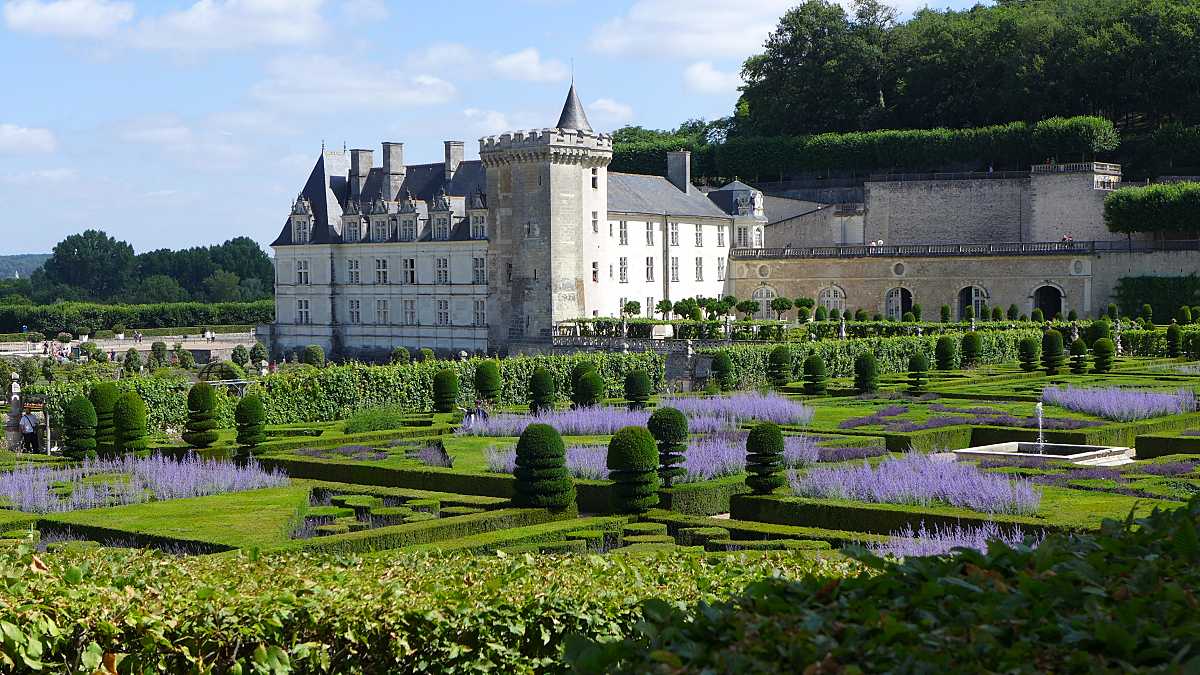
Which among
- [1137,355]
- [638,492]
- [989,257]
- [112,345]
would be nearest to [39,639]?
[638,492]

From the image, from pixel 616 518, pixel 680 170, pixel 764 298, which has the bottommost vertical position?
pixel 616 518

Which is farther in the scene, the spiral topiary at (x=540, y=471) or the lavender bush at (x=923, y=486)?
the spiral topiary at (x=540, y=471)

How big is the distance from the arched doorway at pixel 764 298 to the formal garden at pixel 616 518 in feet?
67.5

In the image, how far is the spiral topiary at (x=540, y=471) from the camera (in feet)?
53.9

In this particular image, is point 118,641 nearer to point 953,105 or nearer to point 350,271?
point 350,271

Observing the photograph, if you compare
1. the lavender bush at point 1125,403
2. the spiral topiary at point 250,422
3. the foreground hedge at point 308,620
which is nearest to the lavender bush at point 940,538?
the foreground hedge at point 308,620

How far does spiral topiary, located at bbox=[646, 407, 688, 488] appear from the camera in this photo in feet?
57.6

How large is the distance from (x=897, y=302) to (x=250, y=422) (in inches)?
1529

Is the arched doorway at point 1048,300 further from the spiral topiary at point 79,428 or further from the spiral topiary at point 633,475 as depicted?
the spiral topiary at point 633,475

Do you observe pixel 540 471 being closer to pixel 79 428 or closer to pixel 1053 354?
pixel 79 428

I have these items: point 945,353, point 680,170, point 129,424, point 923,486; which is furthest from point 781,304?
point 923,486

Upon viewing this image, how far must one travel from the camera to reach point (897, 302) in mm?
57344

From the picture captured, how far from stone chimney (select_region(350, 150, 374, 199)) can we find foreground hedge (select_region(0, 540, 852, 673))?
51.0 metres

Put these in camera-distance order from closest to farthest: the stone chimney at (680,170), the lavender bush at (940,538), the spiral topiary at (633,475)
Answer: the lavender bush at (940,538), the spiral topiary at (633,475), the stone chimney at (680,170)
